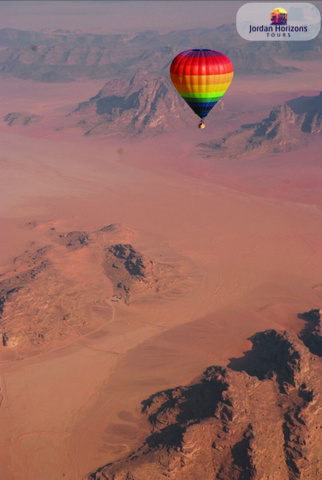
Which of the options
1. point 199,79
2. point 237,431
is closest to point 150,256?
point 199,79

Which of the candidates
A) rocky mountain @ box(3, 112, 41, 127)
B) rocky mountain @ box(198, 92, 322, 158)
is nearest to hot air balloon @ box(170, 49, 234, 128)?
rocky mountain @ box(198, 92, 322, 158)

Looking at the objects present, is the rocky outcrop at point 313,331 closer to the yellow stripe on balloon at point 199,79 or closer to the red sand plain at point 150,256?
the red sand plain at point 150,256

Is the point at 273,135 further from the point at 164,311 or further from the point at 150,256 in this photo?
the point at 164,311

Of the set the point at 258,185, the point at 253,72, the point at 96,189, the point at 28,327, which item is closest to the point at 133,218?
the point at 96,189

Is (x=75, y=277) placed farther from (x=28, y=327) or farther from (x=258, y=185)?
(x=258, y=185)

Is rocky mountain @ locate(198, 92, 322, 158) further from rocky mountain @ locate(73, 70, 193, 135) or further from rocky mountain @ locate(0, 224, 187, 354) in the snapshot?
rocky mountain @ locate(0, 224, 187, 354)

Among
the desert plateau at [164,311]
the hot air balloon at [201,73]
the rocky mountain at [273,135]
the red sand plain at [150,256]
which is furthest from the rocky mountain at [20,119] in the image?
→ the hot air balloon at [201,73]
